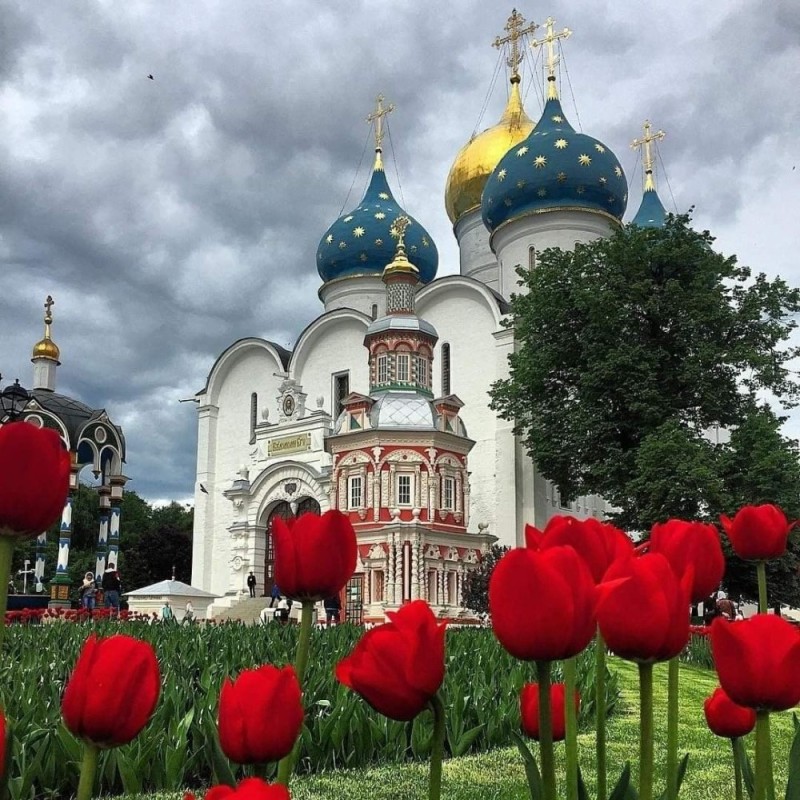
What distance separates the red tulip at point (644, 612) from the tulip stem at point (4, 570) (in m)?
0.79

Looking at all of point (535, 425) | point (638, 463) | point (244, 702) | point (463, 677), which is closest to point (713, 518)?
point (638, 463)

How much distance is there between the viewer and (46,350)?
2878 centimetres

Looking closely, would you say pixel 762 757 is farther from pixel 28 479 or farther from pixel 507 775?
pixel 507 775

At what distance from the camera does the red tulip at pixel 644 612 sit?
3.98 ft

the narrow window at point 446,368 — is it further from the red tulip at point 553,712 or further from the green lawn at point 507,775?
the red tulip at point 553,712

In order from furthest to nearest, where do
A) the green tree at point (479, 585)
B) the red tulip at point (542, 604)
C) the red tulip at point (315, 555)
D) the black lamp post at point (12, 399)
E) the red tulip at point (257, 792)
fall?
the green tree at point (479, 585)
the black lamp post at point (12, 399)
the red tulip at point (315, 555)
the red tulip at point (542, 604)
the red tulip at point (257, 792)

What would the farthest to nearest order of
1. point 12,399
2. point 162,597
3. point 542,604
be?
1. point 162,597
2. point 12,399
3. point 542,604

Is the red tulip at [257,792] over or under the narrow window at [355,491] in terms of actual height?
under

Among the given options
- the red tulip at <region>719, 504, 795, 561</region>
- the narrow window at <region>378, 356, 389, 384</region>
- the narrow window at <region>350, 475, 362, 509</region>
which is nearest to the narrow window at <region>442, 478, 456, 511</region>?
the narrow window at <region>350, 475, 362, 509</region>

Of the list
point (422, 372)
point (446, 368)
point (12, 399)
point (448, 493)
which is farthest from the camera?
point (446, 368)

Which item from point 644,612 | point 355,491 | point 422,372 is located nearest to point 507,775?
point 644,612

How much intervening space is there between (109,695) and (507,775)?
155 inches

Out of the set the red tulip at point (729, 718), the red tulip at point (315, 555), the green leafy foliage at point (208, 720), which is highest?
the red tulip at point (315, 555)

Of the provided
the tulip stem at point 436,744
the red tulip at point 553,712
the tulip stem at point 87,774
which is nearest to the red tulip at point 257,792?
the tulip stem at point 87,774
